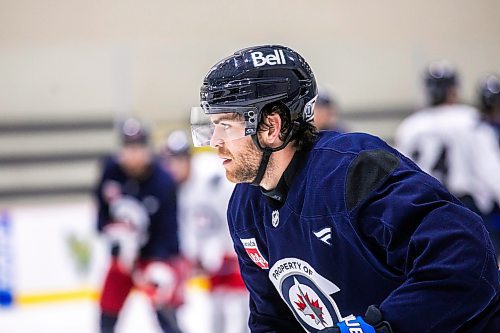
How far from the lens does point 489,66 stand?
26.7ft

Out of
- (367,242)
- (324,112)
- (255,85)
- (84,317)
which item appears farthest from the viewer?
(84,317)

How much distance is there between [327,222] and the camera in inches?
63.4

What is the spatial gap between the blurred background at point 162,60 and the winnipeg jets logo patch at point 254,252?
5610mm

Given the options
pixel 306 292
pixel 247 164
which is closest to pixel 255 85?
pixel 247 164

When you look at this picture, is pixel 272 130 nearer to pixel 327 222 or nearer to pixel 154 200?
pixel 327 222

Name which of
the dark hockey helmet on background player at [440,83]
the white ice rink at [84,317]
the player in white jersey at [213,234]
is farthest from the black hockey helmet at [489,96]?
the white ice rink at [84,317]

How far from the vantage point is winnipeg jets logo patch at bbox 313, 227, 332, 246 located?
1.62 m

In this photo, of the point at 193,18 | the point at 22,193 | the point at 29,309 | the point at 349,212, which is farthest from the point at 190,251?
the point at 349,212

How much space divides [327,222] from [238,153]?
0.25 m

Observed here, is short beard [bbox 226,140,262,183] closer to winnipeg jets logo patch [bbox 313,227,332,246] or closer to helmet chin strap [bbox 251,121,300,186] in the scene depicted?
helmet chin strap [bbox 251,121,300,186]

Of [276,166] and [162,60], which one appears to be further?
[162,60]

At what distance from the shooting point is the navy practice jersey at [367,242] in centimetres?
144

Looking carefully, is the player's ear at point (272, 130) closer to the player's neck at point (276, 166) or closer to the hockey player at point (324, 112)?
the player's neck at point (276, 166)

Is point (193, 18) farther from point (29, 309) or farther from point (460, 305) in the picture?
point (460, 305)
